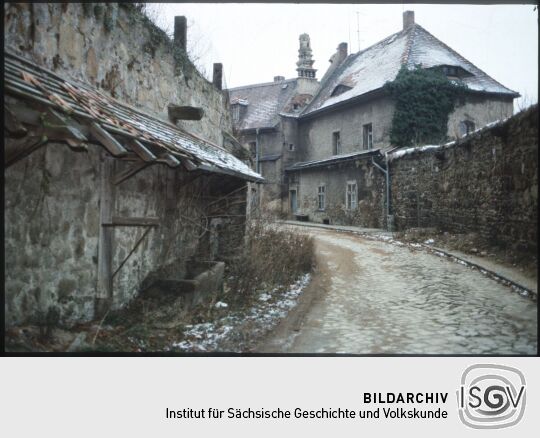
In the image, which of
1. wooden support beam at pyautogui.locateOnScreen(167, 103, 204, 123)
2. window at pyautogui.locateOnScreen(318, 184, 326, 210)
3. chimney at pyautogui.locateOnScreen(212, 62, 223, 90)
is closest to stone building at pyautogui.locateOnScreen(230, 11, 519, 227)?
window at pyautogui.locateOnScreen(318, 184, 326, 210)

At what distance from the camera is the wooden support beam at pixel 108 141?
283 centimetres

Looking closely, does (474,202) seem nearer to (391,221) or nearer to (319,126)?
(391,221)

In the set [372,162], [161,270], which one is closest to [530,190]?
[161,270]

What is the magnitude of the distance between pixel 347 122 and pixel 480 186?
10244mm

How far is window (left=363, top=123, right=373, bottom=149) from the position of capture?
1745cm

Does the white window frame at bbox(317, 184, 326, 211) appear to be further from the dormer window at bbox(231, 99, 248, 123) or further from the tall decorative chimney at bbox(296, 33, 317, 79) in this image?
the tall decorative chimney at bbox(296, 33, 317, 79)

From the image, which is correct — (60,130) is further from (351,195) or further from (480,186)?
(351,195)

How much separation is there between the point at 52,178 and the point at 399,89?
14.4 meters

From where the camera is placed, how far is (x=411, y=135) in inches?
626

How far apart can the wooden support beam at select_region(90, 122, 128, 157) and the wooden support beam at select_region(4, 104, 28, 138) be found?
1.67ft

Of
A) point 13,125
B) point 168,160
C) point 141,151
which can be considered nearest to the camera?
point 13,125

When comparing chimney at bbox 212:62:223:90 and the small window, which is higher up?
the small window

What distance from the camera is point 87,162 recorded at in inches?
149

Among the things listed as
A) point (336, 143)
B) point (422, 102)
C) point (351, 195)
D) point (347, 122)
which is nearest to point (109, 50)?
point (422, 102)
